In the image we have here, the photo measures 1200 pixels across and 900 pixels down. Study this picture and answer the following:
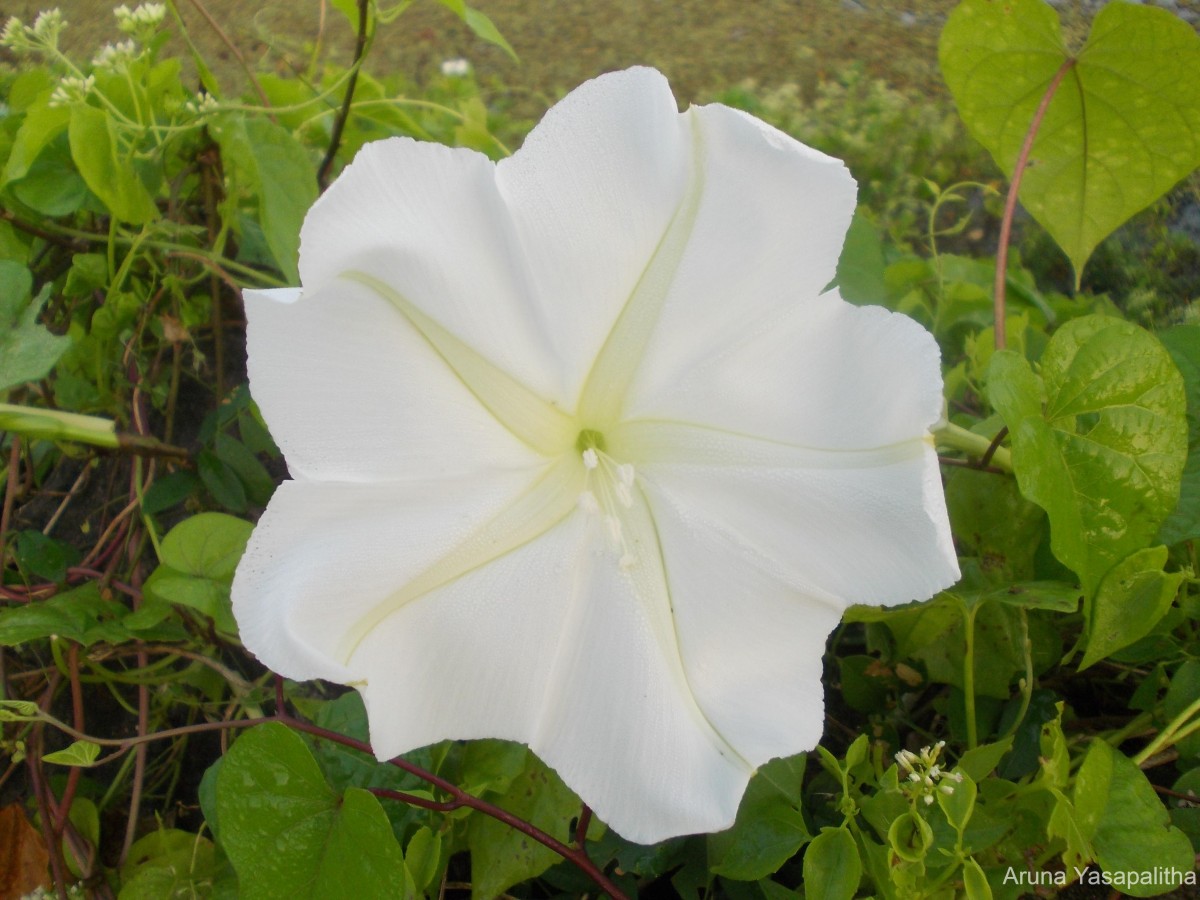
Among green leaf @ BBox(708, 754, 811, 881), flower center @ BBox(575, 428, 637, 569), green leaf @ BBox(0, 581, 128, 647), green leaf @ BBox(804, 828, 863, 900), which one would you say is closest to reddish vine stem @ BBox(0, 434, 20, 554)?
green leaf @ BBox(0, 581, 128, 647)

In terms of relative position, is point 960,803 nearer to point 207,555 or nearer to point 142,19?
point 207,555

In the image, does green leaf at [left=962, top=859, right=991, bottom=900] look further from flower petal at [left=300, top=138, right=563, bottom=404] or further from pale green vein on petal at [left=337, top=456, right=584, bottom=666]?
flower petal at [left=300, top=138, right=563, bottom=404]

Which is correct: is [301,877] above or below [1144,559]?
below

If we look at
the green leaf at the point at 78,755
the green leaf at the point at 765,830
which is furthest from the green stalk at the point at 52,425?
the green leaf at the point at 765,830

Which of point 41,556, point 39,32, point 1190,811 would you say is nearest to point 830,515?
point 1190,811

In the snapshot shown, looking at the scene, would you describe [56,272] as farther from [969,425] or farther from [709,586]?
[969,425]

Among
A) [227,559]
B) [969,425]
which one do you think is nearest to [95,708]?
[227,559]
